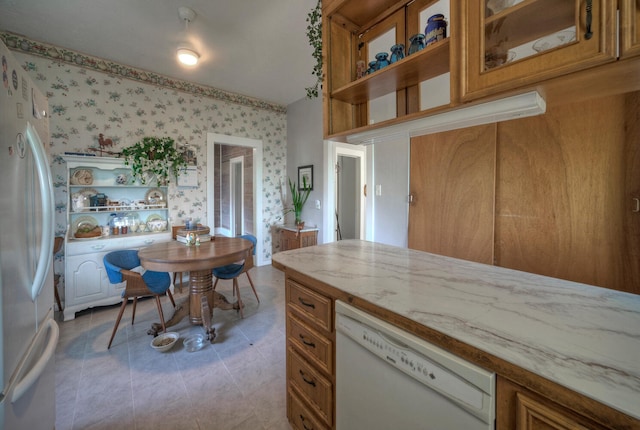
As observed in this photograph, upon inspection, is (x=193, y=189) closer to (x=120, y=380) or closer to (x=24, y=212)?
(x=120, y=380)

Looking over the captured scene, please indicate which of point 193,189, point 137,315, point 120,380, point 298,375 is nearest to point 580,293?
point 298,375

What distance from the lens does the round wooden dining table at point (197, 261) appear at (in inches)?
81.6

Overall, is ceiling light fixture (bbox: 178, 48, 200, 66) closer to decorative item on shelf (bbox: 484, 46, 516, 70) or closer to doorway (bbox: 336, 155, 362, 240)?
decorative item on shelf (bbox: 484, 46, 516, 70)

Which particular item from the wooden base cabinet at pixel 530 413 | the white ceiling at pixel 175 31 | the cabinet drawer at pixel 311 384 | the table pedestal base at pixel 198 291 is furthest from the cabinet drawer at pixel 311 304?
the white ceiling at pixel 175 31

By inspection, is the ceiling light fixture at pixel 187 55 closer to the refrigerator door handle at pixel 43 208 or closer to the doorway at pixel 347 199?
the refrigerator door handle at pixel 43 208

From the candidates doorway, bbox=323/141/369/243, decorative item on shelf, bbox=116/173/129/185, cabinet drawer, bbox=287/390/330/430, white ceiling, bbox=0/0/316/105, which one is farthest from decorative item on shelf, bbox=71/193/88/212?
cabinet drawer, bbox=287/390/330/430

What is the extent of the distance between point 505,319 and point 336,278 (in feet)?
1.95

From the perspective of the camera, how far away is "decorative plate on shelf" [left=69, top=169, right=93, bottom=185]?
2.87 meters

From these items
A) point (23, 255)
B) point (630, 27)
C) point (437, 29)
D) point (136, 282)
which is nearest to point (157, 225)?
point (136, 282)

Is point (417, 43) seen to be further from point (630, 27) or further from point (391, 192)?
point (391, 192)

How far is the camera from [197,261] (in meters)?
2.11

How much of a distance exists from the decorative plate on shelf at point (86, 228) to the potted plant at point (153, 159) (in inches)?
27.1

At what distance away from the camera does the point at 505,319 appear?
2.50ft

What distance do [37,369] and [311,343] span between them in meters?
1.01
